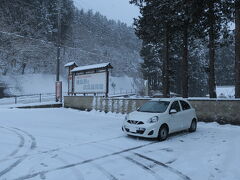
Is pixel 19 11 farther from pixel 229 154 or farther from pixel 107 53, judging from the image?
pixel 229 154

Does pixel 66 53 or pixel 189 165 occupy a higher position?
pixel 66 53

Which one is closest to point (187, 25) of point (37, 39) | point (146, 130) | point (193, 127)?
point (193, 127)

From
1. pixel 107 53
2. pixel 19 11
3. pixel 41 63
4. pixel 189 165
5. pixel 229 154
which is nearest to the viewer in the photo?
pixel 189 165

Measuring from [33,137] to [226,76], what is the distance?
74.5 metres

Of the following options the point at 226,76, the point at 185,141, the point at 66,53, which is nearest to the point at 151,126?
the point at 185,141

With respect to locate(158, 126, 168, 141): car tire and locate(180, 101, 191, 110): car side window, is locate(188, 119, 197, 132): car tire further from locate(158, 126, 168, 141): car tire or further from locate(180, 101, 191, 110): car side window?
locate(158, 126, 168, 141): car tire

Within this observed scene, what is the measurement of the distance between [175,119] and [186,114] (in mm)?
1001

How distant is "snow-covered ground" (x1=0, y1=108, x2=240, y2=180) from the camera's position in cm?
533

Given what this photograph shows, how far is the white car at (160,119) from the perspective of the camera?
8.82 metres

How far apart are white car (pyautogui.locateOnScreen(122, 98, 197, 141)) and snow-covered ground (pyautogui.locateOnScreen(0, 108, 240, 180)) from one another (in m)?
0.38

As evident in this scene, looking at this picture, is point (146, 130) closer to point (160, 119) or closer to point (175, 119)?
point (160, 119)

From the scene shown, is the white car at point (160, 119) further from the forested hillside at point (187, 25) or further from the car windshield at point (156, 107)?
the forested hillside at point (187, 25)

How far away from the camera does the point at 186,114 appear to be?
10578mm

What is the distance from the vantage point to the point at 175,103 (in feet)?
34.1
